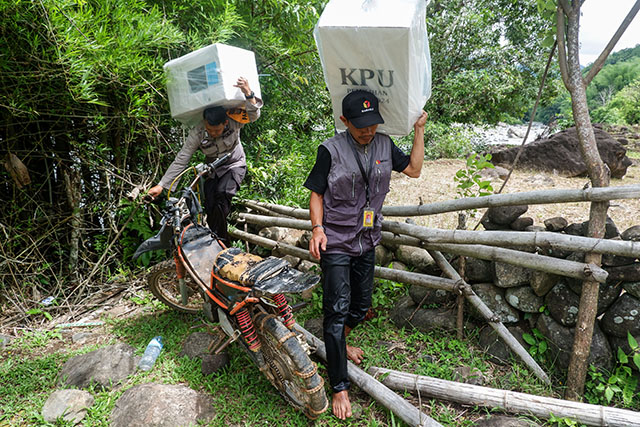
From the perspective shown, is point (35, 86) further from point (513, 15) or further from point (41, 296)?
point (513, 15)

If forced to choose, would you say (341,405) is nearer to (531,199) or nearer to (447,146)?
(531,199)

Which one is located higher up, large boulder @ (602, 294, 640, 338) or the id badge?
the id badge

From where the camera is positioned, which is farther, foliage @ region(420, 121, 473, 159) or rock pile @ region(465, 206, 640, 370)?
foliage @ region(420, 121, 473, 159)

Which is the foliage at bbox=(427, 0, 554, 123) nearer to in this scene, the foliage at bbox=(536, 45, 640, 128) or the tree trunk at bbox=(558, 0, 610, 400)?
the foliage at bbox=(536, 45, 640, 128)

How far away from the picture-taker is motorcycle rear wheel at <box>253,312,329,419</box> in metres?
2.33

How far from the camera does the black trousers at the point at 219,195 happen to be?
375 cm

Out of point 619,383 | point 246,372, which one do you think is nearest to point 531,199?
point 619,383

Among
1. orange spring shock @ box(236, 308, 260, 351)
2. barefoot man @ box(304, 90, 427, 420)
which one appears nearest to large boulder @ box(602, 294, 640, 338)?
barefoot man @ box(304, 90, 427, 420)

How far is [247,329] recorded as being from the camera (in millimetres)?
2533

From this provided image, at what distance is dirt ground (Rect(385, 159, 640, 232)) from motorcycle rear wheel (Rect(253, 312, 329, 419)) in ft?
5.84

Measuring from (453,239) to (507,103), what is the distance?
11.6 metres

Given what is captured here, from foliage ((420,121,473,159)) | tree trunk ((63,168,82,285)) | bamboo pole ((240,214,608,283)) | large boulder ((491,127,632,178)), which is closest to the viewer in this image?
bamboo pole ((240,214,608,283))

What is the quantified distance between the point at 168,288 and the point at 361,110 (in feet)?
9.90

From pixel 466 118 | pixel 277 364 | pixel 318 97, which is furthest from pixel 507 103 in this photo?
pixel 277 364
